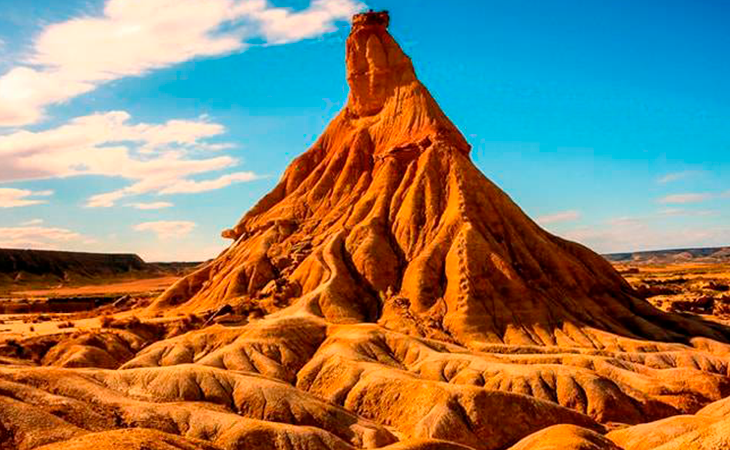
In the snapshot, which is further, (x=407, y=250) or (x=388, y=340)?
(x=407, y=250)

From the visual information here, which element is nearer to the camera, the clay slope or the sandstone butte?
the sandstone butte

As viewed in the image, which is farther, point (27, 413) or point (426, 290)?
point (426, 290)

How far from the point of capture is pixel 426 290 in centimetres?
10312

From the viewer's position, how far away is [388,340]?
294ft

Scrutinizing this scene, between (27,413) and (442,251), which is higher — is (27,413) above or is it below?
below

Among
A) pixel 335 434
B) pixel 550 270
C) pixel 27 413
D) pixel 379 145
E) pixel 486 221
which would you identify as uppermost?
pixel 379 145

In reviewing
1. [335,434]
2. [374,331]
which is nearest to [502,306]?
[374,331]

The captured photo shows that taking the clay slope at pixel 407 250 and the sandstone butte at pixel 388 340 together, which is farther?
the clay slope at pixel 407 250

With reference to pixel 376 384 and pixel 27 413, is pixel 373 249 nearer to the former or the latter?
pixel 376 384

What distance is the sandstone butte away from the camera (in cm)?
5609

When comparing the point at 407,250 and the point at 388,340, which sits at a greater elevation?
the point at 407,250

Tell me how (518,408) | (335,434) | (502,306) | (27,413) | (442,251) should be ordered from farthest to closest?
1. (442,251)
2. (502,306)
3. (518,408)
4. (335,434)
5. (27,413)

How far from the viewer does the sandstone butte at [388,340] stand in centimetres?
5609

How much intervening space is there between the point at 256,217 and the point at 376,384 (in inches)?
2724
